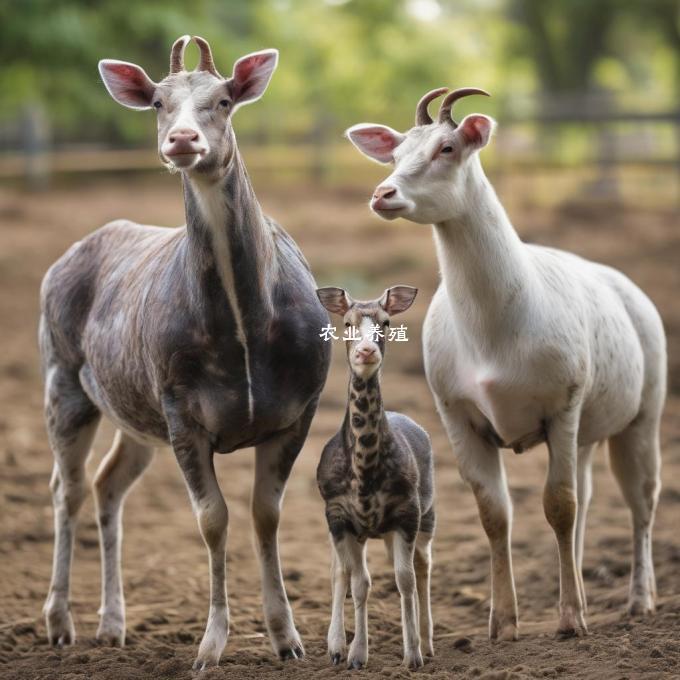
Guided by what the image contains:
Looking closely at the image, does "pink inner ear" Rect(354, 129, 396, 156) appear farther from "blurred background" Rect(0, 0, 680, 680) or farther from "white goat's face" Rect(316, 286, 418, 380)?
"blurred background" Rect(0, 0, 680, 680)

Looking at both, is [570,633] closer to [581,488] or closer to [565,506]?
[565,506]

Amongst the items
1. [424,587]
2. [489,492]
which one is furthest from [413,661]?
[489,492]

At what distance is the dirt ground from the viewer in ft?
17.1

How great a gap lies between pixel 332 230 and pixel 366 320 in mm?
16966

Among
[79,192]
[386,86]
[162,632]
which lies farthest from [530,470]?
[386,86]

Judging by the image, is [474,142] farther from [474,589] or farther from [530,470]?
[530,470]

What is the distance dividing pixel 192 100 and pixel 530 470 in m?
5.00

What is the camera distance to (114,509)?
254 inches

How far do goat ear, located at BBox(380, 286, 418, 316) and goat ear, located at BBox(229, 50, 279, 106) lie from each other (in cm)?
101

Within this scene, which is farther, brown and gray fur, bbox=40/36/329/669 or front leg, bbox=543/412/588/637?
front leg, bbox=543/412/588/637


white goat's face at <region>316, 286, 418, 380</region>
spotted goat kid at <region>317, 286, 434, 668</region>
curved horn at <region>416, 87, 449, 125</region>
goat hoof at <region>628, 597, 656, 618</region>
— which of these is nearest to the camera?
white goat's face at <region>316, 286, 418, 380</region>

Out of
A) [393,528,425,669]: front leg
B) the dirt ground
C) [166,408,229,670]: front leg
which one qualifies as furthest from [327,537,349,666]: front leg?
[166,408,229,670]: front leg

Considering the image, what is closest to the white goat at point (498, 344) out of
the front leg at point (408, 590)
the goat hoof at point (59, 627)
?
the front leg at point (408, 590)

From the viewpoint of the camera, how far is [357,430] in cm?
494
